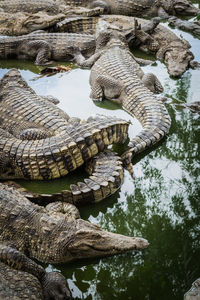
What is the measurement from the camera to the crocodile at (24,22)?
861 centimetres

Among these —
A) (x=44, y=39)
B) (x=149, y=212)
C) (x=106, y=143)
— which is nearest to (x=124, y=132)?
(x=106, y=143)

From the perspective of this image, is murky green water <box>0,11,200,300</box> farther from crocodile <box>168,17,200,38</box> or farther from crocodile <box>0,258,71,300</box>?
crocodile <box>168,17,200,38</box>

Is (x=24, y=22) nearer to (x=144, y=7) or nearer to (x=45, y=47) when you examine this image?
(x=45, y=47)

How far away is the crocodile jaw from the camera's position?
10.8 feet

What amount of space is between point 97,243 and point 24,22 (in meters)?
6.58

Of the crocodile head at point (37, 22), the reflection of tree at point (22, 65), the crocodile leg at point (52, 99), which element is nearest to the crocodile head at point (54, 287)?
the crocodile leg at point (52, 99)

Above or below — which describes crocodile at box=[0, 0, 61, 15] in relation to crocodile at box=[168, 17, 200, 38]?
above

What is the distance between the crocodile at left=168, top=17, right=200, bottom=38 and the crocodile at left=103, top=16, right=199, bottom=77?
835 mm

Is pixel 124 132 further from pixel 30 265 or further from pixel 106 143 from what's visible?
pixel 30 265

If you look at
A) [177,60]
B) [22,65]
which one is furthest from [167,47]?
[22,65]

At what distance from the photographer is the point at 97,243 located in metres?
3.33

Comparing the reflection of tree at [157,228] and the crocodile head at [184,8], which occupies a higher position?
the crocodile head at [184,8]

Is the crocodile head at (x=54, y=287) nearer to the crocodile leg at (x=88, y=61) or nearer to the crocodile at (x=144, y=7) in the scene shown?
the crocodile leg at (x=88, y=61)

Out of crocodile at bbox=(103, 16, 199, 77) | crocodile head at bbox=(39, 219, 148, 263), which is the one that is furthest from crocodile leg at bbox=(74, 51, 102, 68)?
crocodile head at bbox=(39, 219, 148, 263)
